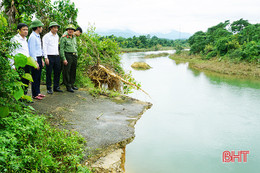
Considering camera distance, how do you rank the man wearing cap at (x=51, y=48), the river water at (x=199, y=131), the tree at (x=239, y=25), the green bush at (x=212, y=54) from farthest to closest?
the tree at (x=239, y=25)
the green bush at (x=212, y=54)
the river water at (x=199, y=131)
the man wearing cap at (x=51, y=48)

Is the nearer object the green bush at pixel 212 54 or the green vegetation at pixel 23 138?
the green vegetation at pixel 23 138

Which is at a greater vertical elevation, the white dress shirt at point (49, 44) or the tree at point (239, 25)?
the tree at point (239, 25)

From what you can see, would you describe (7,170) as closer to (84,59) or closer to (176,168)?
(84,59)

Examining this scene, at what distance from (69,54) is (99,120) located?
1.64m

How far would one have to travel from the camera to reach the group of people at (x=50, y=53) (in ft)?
11.0

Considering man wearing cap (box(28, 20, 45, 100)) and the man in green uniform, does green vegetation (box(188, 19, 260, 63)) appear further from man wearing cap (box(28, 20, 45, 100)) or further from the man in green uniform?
man wearing cap (box(28, 20, 45, 100))

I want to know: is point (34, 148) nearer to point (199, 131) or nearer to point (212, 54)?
point (199, 131)

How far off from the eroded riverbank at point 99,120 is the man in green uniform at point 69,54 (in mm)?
317

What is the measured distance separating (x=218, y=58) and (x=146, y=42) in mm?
28389

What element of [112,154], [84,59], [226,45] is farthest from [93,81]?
[226,45]

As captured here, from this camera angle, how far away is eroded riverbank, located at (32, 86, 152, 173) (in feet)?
7.77

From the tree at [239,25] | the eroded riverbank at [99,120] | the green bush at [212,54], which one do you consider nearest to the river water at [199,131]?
the eroded riverbank at [99,120]

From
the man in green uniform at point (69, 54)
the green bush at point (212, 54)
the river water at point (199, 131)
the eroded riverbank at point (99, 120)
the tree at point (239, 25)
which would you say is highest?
the tree at point (239, 25)

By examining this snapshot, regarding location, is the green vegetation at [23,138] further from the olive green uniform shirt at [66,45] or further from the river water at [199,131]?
the river water at [199,131]
